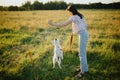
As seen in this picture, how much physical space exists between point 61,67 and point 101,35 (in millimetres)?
1811

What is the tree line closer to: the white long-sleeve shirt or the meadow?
the meadow

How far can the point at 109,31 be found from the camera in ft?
22.4

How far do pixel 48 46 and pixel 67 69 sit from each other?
111cm

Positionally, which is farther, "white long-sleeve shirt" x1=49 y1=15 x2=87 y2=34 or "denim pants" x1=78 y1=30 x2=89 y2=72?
"denim pants" x1=78 y1=30 x2=89 y2=72

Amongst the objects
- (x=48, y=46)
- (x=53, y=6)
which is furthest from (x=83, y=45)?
(x=53, y=6)

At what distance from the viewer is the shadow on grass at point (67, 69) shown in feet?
17.6

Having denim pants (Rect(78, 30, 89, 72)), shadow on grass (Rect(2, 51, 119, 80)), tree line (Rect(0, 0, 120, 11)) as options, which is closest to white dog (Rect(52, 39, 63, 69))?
shadow on grass (Rect(2, 51, 119, 80))

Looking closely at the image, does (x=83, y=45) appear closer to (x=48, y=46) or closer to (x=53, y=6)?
(x=48, y=46)

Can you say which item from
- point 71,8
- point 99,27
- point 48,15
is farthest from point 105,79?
point 48,15

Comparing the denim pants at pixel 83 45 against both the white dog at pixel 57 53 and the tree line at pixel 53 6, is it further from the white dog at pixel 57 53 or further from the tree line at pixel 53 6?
the tree line at pixel 53 6

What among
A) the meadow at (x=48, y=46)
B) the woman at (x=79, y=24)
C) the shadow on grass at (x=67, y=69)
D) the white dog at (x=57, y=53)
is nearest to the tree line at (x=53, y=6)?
the meadow at (x=48, y=46)

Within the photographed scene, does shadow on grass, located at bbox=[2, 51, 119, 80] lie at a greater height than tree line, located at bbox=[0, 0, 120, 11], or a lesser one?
lesser

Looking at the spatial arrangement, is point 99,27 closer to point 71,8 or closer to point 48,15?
point 48,15

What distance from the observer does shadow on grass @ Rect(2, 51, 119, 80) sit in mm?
5379
